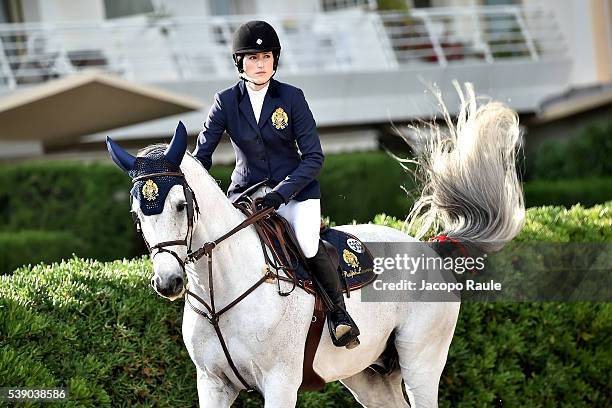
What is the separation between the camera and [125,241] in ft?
51.2

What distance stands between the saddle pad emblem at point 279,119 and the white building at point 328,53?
13.2m

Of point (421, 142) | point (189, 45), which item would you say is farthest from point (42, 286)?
point (189, 45)

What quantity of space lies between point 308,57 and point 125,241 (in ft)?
26.1

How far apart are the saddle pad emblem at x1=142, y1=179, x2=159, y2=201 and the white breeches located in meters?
0.88

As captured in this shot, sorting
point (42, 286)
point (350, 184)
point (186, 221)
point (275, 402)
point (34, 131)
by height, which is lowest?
point (350, 184)

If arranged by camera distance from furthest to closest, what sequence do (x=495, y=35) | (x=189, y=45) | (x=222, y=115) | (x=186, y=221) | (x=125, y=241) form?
(x=495, y=35) < (x=189, y=45) < (x=125, y=241) < (x=222, y=115) < (x=186, y=221)

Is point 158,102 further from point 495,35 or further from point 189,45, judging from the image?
point 495,35

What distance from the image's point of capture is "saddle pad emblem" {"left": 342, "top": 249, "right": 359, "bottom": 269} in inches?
232

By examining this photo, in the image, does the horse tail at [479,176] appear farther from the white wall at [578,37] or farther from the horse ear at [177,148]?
the white wall at [578,37]

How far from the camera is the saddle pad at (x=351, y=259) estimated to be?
584 cm

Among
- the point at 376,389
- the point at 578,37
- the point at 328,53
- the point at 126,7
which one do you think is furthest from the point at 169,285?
the point at 578,37

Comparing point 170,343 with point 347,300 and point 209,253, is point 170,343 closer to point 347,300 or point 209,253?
point 347,300

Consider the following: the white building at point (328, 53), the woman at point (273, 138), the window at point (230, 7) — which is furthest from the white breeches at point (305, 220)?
the window at point (230, 7)

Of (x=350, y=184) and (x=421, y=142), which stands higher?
(x=421, y=142)
